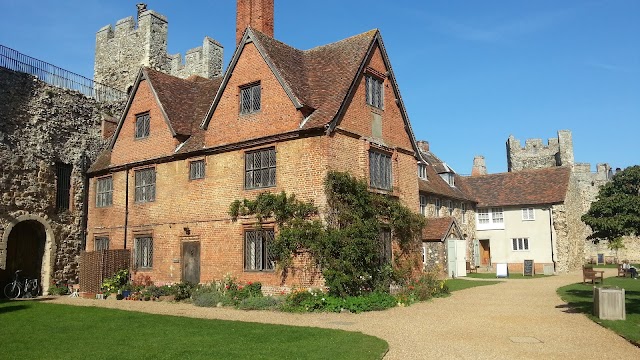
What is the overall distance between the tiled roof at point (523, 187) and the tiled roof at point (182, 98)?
1015 inches

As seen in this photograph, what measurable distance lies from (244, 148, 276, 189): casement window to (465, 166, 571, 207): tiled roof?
88.0ft

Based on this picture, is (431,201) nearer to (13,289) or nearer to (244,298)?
(244,298)

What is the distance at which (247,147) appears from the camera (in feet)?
66.0

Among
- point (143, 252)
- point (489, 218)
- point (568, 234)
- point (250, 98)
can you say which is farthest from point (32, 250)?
point (568, 234)

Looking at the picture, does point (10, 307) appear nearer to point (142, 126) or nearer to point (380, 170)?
point (142, 126)

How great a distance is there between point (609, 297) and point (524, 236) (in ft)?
89.2

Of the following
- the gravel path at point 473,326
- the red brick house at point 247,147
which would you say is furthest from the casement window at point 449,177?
the gravel path at point 473,326

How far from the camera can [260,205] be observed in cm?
1878

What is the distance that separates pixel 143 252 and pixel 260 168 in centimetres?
818

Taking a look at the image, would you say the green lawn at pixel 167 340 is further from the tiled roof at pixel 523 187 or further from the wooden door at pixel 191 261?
the tiled roof at pixel 523 187

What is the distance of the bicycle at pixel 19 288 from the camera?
22.6 m

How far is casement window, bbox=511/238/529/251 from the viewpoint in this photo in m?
39.5

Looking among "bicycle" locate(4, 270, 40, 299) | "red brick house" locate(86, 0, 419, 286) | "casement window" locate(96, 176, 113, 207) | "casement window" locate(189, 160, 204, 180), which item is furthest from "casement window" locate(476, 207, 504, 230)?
"bicycle" locate(4, 270, 40, 299)

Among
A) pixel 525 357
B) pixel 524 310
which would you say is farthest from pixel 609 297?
pixel 525 357
